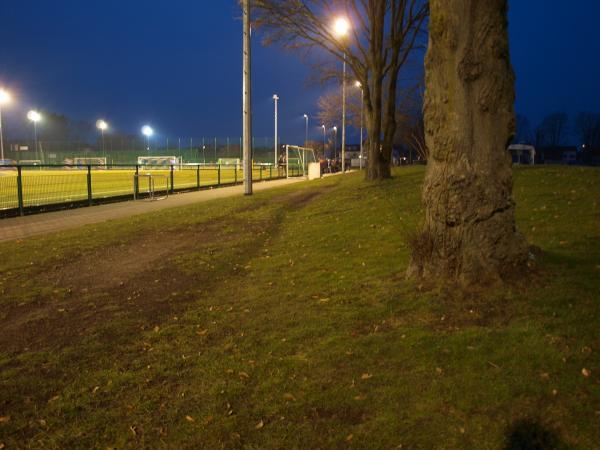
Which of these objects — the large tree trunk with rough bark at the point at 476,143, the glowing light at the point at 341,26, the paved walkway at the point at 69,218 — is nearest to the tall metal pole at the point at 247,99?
the paved walkway at the point at 69,218

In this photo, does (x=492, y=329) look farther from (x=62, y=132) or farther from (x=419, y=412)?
(x=62, y=132)

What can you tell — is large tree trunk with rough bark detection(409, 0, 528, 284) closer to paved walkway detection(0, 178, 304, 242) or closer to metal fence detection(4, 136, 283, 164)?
paved walkway detection(0, 178, 304, 242)

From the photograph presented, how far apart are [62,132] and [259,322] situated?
124822 millimetres

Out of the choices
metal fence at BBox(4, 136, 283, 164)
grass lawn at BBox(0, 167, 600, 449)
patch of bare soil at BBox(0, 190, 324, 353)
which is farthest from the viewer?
metal fence at BBox(4, 136, 283, 164)

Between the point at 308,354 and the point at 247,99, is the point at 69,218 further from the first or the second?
the point at 308,354

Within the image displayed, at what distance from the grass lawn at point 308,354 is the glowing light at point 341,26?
57.7 ft

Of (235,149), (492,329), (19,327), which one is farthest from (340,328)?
(235,149)

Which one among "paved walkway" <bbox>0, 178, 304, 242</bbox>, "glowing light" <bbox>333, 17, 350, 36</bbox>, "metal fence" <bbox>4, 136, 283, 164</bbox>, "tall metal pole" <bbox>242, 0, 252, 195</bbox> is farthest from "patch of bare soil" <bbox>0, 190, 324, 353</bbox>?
"metal fence" <bbox>4, 136, 283, 164</bbox>

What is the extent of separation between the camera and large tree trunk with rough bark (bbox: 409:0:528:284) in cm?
511

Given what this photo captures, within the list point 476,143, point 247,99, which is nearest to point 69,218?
point 247,99

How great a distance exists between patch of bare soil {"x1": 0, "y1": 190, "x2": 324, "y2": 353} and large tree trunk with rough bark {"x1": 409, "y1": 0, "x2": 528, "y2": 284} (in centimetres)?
323

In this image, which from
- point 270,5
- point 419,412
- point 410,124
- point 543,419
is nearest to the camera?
point 543,419

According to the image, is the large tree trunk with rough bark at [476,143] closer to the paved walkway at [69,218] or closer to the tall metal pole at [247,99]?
the paved walkway at [69,218]

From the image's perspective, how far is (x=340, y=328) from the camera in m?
4.95
